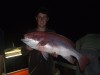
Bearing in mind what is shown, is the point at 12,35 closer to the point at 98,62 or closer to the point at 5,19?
the point at 5,19

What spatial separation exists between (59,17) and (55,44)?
22923 mm

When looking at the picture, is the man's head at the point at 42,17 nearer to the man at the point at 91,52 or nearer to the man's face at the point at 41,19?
the man's face at the point at 41,19

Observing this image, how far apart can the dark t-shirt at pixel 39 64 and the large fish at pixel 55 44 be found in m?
0.71

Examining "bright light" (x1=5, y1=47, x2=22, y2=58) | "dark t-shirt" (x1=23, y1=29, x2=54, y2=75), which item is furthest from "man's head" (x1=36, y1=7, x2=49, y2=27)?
"bright light" (x1=5, y1=47, x2=22, y2=58)

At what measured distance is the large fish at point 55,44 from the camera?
3959mm

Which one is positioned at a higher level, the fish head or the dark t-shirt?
the fish head

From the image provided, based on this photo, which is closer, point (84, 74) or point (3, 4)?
point (84, 74)

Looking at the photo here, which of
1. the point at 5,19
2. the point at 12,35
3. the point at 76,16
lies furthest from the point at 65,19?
the point at 12,35

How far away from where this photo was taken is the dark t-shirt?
15.4ft

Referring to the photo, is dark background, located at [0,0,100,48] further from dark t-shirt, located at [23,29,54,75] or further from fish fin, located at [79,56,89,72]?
fish fin, located at [79,56,89,72]

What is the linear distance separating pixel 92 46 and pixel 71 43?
392 mm

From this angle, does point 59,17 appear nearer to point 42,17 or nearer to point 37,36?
point 42,17

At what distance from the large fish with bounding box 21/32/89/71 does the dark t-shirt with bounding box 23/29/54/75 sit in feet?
2.32

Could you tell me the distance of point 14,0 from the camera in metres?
30.9
